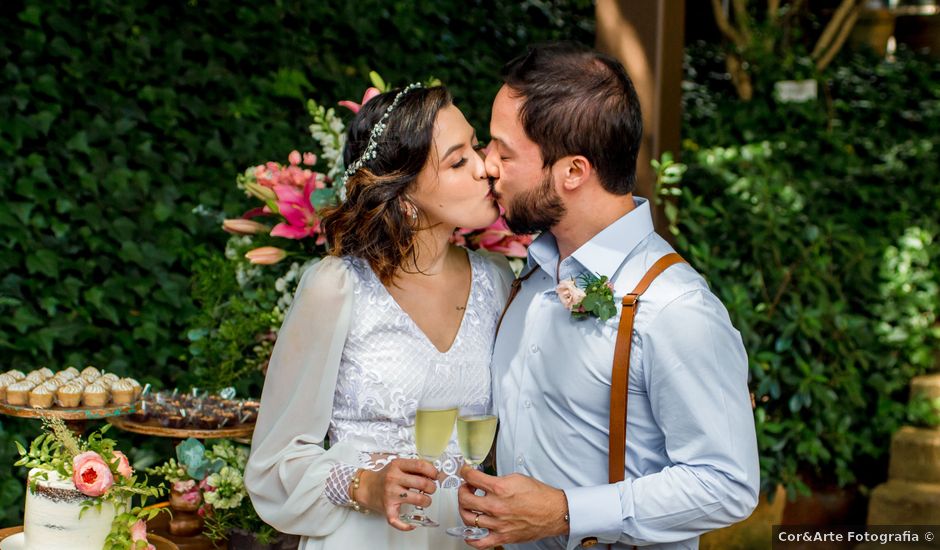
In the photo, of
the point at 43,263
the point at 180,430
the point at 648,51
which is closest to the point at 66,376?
the point at 180,430

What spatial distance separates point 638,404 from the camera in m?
2.17

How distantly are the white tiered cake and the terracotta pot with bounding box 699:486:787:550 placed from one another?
3.32 m

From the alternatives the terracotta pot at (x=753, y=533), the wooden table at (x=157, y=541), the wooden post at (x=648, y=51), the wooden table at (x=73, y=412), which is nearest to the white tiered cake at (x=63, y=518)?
the wooden table at (x=157, y=541)

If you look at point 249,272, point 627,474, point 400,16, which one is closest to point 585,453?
point 627,474

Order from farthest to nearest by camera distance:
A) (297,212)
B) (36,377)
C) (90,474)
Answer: (297,212) → (36,377) → (90,474)

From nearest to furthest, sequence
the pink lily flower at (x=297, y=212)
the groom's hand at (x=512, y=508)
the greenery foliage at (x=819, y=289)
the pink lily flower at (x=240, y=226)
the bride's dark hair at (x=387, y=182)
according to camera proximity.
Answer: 1. the groom's hand at (x=512, y=508)
2. the bride's dark hair at (x=387, y=182)
3. the pink lily flower at (x=297, y=212)
4. the pink lily flower at (x=240, y=226)
5. the greenery foliage at (x=819, y=289)

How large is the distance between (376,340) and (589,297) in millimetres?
523

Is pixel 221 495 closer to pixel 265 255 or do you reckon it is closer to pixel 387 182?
pixel 265 255

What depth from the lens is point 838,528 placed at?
517cm

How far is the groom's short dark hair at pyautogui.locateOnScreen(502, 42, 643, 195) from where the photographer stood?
2.24 meters

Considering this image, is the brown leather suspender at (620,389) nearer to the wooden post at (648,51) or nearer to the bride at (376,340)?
the bride at (376,340)

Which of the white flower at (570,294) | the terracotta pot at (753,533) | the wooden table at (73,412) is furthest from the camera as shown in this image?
the terracotta pot at (753,533)

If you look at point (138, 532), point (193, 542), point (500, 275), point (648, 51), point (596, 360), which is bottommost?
point (193, 542)

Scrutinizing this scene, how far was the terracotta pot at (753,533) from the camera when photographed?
191 inches
